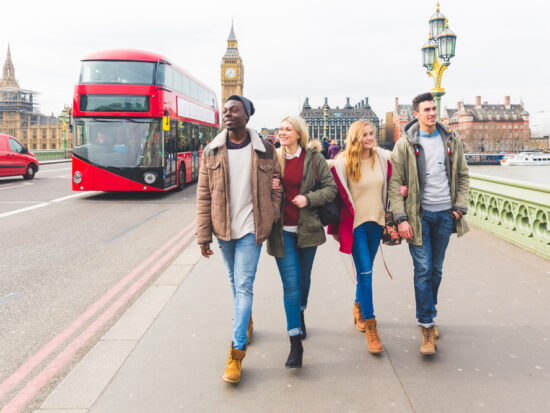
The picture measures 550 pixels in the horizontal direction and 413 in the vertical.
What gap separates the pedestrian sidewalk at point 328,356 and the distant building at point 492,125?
4735 inches

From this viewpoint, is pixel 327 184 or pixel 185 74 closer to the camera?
pixel 327 184

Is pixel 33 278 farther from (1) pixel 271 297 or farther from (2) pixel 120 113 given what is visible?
(2) pixel 120 113

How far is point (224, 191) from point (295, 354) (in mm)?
1158

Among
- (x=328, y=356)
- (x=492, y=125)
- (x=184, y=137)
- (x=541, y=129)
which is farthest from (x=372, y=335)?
(x=541, y=129)

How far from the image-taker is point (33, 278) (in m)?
5.60

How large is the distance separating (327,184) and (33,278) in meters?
4.01

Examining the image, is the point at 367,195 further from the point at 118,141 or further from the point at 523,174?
the point at 523,174

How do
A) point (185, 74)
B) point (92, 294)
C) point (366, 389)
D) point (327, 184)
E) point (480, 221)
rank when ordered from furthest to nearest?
point (185, 74), point (480, 221), point (92, 294), point (327, 184), point (366, 389)

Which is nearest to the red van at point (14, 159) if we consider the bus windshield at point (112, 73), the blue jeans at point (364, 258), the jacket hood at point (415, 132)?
the bus windshield at point (112, 73)

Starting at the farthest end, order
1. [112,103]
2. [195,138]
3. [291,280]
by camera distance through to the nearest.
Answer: [195,138]
[112,103]
[291,280]

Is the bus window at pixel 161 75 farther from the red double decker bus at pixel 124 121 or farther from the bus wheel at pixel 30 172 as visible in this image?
the bus wheel at pixel 30 172

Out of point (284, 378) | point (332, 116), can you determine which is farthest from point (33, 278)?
point (332, 116)

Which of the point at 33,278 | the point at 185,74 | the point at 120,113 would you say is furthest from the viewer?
the point at 185,74

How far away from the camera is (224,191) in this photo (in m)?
3.04
